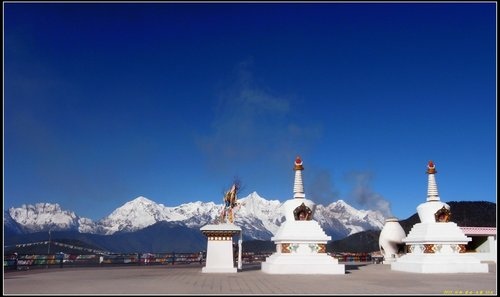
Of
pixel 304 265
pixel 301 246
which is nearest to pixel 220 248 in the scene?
pixel 301 246

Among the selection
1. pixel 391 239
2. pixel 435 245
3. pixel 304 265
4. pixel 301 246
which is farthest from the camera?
pixel 391 239

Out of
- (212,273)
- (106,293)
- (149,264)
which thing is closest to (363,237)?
(149,264)

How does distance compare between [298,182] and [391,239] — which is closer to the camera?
[298,182]

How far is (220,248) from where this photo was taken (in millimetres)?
26297

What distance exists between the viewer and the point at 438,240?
27.4 meters

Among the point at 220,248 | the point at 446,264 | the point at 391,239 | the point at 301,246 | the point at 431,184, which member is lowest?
the point at 446,264

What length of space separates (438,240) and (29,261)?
26033 mm

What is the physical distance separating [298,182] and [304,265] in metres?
5.85

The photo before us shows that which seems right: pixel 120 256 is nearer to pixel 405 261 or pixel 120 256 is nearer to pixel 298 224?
pixel 298 224

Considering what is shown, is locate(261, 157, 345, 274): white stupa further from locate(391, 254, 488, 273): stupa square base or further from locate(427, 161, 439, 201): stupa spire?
locate(427, 161, 439, 201): stupa spire

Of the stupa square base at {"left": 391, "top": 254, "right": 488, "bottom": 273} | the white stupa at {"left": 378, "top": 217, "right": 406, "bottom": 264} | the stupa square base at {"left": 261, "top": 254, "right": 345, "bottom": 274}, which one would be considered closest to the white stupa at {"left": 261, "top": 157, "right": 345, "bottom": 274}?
the stupa square base at {"left": 261, "top": 254, "right": 345, "bottom": 274}

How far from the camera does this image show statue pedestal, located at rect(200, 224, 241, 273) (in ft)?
84.7

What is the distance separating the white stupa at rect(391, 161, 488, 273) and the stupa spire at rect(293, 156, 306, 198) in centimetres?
769

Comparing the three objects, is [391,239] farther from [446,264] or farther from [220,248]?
[220,248]
